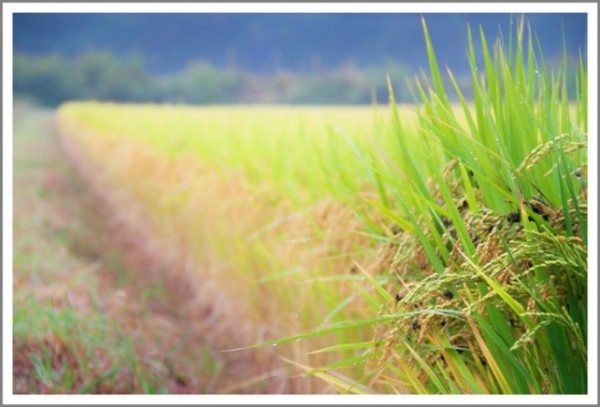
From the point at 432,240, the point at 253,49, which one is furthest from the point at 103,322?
the point at 432,240

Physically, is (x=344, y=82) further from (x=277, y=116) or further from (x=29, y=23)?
(x=29, y=23)

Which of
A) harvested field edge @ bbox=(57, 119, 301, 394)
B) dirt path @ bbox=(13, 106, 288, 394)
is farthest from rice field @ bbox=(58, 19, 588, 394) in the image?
dirt path @ bbox=(13, 106, 288, 394)

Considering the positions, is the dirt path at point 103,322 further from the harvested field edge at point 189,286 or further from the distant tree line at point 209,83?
the distant tree line at point 209,83

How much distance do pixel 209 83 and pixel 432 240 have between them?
2.31 metres

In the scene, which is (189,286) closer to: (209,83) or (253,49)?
(209,83)

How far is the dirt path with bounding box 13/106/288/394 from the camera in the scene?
210cm

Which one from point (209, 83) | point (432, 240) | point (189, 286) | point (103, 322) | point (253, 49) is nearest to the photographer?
point (432, 240)

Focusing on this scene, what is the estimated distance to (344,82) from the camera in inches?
135

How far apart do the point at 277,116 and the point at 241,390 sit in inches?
85.0

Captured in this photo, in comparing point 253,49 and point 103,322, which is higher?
point 253,49

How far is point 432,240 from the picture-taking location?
1.21 meters

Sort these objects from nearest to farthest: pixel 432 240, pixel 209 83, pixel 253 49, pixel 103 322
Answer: pixel 432 240, pixel 253 49, pixel 103 322, pixel 209 83

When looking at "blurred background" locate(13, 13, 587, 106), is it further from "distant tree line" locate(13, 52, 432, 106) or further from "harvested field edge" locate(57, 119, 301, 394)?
"harvested field edge" locate(57, 119, 301, 394)

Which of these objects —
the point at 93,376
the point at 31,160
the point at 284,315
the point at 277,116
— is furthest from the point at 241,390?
the point at 31,160
